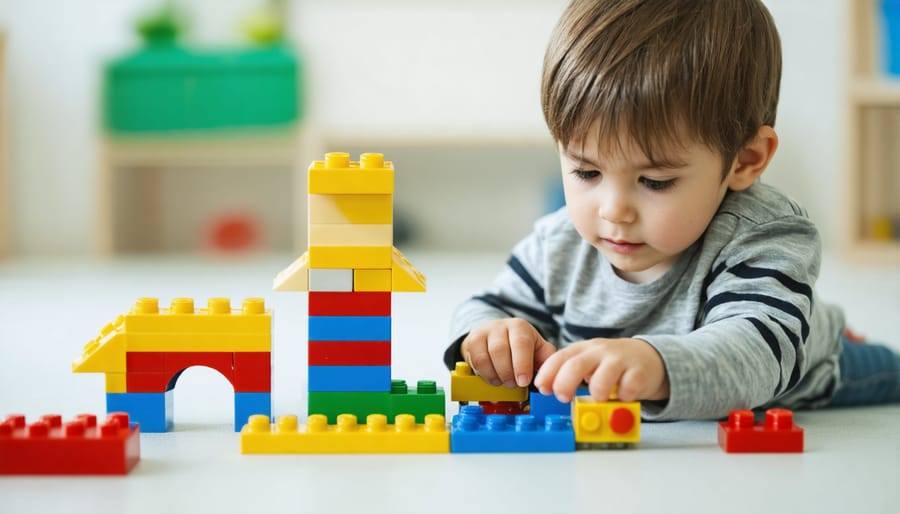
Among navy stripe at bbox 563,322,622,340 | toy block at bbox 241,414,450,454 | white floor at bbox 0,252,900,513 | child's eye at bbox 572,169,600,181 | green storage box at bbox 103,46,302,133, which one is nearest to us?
white floor at bbox 0,252,900,513

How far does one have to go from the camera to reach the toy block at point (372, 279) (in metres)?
0.92

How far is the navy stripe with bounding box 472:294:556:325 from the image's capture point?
1.22 metres

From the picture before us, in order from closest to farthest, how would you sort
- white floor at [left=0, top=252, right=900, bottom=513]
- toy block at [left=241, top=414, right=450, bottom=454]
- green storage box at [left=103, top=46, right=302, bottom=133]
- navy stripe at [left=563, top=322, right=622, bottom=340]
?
1. white floor at [left=0, top=252, right=900, bottom=513]
2. toy block at [left=241, top=414, right=450, bottom=454]
3. navy stripe at [left=563, top=322, right=622, bottom=340]
4. green storage box at [left=103, top=46, right=302, bottom=133]

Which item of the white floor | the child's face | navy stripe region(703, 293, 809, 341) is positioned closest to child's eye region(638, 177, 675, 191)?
the child's face

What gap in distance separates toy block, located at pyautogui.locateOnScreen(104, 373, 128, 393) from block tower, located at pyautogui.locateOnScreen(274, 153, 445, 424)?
0.51 feet

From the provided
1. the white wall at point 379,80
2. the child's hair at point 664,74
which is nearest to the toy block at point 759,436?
the child's hair at point 664,74

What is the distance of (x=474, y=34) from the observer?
122 inches

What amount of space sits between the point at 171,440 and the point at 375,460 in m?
0.19

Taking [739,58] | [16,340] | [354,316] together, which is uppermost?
[739,58]

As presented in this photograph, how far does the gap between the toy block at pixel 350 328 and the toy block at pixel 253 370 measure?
0.17ft

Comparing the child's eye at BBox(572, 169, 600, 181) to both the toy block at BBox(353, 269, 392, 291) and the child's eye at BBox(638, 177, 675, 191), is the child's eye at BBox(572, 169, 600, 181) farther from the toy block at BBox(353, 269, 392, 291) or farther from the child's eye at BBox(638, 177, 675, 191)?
the toy block at BBox(353, 269, 392, 291)

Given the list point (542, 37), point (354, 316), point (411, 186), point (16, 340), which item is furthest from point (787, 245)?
point (411, 186)

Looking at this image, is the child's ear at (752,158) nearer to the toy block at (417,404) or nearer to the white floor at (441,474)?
the white floor at (441,474)

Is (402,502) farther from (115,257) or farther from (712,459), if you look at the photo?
(115,257)
